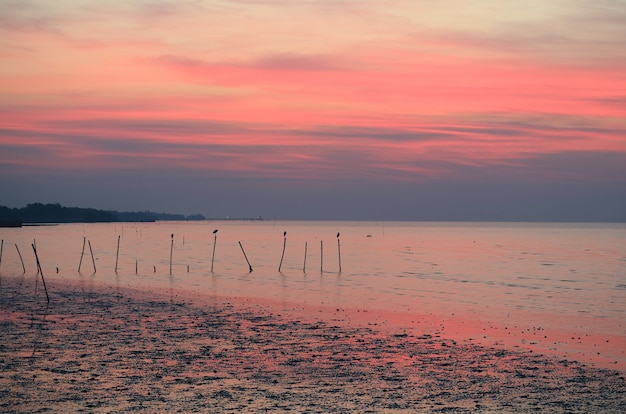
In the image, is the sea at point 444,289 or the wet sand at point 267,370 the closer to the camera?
the wet sand at point 267,370

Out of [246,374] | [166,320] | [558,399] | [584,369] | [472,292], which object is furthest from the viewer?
[472,292]

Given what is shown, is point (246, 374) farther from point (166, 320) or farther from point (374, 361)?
point (166, 320)

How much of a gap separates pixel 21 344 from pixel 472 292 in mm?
37812

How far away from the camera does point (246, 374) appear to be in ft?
65.9

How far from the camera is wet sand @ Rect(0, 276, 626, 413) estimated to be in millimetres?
17000

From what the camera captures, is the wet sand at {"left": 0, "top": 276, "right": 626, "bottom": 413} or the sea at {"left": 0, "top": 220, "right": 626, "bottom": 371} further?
the sea at {"left": 0, "top": 220, "right": 626, "bottom": 371}

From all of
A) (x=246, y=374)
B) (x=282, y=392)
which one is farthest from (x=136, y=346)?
(x=282, y=392)

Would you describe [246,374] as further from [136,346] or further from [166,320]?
[166,320]

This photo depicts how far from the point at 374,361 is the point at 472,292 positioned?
33541 millimetres

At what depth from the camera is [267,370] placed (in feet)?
67.8

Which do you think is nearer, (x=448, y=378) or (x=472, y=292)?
(x=448, y=378)

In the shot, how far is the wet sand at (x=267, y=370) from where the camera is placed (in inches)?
669

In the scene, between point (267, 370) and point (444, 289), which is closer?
point (267, 370)

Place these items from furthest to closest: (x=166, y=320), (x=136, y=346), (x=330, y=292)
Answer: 1. (x=330, y=292)
2. (x=166, y=320)
3. (x=136, y=346)
